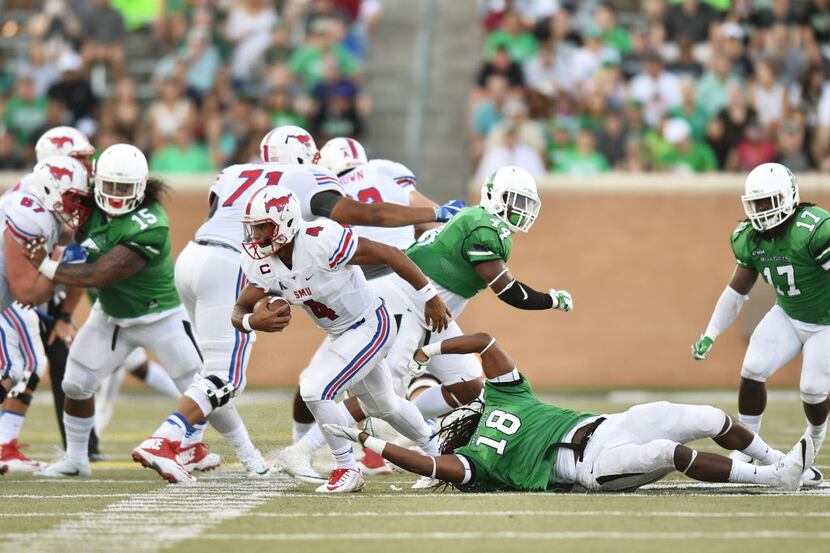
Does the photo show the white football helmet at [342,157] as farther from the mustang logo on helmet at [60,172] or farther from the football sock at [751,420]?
the football sock at [751,420]

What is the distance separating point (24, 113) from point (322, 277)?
1024 cm

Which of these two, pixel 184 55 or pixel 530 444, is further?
pixel 184 55

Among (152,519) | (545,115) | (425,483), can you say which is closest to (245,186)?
(425,483)

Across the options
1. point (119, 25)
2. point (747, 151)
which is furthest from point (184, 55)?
point (747, 151)

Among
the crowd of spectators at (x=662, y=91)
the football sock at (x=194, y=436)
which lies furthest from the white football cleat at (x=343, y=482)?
the crowd of spectators at (x=662, y=91)

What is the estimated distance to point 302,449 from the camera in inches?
308

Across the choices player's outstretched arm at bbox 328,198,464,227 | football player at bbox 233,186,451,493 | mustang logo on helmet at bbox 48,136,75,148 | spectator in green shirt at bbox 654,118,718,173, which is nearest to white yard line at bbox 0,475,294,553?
football player at bbox 233,186,451,493

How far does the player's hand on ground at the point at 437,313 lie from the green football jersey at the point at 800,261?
198cm

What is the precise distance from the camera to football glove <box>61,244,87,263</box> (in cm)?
828

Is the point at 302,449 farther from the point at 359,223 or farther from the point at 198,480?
the point at 359,223

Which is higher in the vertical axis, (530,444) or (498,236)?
(498,236)

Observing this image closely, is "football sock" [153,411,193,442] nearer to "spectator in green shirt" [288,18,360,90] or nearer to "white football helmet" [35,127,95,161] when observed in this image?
"white football helmet" [35,127,95,161]

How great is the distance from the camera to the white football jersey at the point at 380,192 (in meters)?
9.05

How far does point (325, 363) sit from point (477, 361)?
1.58 meters
